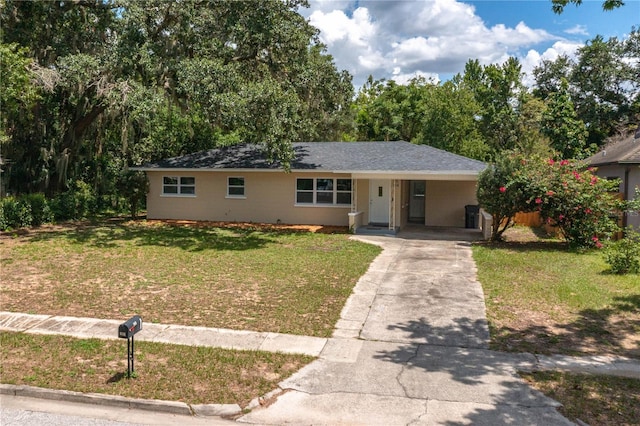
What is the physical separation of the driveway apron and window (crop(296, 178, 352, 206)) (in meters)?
10.2

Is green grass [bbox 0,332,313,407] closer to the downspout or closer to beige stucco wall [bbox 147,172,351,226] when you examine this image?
beige stucco wall [bbox 147,172,351,226]

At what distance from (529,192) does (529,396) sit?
10.7 m

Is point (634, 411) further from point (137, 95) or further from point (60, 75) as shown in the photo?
point (60, 75)

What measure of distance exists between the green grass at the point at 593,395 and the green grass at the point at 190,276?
3275 mm

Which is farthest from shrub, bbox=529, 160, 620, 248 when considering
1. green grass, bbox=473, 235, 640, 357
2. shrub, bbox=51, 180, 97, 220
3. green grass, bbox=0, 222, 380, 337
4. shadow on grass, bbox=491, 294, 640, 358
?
shrub, bbox=51, 180, 97, 220

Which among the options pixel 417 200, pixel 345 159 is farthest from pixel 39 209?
pixel 417 200

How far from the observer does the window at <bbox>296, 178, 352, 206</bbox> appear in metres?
20.3

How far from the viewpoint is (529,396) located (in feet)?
18.0

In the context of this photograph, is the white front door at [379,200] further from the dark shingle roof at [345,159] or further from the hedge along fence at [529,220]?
the hedge along fence at [529,220]

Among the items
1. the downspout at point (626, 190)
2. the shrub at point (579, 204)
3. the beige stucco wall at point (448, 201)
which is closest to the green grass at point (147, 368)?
the shrub at point (579, 204)

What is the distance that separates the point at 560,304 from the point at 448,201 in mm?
12194

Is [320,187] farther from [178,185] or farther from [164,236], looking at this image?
[178,185]

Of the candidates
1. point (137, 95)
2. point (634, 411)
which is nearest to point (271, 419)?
point (634, 411)

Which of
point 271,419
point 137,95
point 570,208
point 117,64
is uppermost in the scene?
point 117,64
